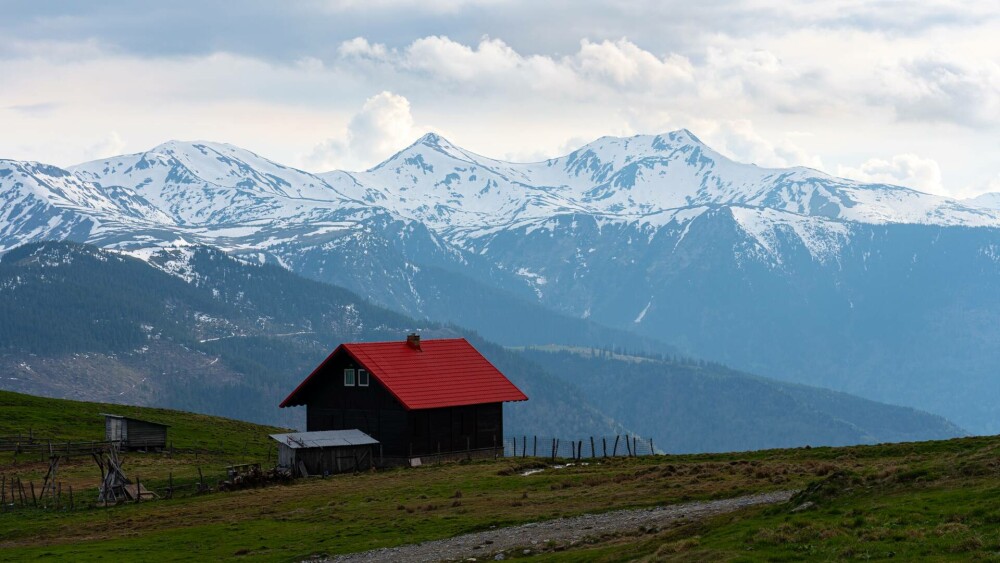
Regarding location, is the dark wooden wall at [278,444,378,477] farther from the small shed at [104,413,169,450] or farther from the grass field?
the small shed at [104,413,169,450]

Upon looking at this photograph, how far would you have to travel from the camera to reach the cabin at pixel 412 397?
86.0m

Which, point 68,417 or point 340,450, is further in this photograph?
point 68,417

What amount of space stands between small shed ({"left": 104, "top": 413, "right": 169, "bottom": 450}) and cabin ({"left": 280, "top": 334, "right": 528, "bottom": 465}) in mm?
16023

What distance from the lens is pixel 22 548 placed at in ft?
179

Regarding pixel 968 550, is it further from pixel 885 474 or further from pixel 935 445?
pixel 935 445

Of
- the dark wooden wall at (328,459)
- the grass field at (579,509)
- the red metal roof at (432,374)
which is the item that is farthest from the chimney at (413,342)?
the grass field at (579,509)

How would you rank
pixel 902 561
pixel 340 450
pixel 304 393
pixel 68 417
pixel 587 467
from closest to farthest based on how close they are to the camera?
1. pixel 902 561
2. pixel 587 467
3. pixel 340 450
4. pixel 304 393
5. pixel 68 417

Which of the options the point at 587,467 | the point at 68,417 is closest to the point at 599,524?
the point at 587,467

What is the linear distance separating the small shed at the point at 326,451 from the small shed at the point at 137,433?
24262 millimetres

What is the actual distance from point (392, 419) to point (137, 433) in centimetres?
2737

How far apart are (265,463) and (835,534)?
6162 cm

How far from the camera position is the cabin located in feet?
282

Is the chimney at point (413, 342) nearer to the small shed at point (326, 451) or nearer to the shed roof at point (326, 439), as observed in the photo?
the shed roof at point (326, 439)

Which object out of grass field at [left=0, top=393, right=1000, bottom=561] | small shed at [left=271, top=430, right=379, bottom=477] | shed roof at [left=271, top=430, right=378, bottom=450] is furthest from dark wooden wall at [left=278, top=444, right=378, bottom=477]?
grass field at [left=0, top=393, right=1000, bottom=561]
